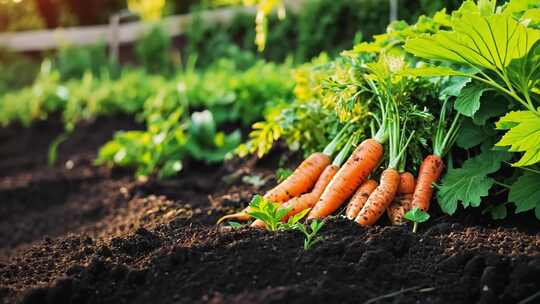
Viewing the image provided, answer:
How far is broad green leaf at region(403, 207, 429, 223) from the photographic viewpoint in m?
2.64

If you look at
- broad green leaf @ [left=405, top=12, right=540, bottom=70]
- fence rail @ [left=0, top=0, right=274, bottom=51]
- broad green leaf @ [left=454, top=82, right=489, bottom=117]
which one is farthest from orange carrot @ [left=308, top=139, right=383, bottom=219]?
fence rail @ [left=0, top=0, right=274, bottom=51]

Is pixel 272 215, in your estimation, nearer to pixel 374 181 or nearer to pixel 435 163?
pixel 374 181

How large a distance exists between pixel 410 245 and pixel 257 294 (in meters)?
0.70

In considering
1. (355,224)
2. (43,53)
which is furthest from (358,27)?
(43,53)

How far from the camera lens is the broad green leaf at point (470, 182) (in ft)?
9.05

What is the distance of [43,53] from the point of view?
47.4 feet

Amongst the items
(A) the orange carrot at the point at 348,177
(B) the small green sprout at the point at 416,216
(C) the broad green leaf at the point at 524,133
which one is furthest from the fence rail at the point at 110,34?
(C) the broad green leaf at the point at 524,133

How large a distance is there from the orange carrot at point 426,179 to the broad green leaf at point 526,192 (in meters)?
0.34

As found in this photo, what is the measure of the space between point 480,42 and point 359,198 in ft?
2.95

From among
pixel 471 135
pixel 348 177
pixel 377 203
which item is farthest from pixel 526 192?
pixel 348 177

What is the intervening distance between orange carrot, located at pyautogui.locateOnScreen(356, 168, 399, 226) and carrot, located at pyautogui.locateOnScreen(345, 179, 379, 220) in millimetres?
78

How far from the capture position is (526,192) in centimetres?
270

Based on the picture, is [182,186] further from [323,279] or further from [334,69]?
[323,279]

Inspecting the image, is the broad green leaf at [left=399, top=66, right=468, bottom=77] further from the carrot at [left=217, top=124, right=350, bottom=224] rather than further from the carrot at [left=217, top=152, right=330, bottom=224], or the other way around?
the carrot at [left=217, top=152, right=330, bottom=224]
